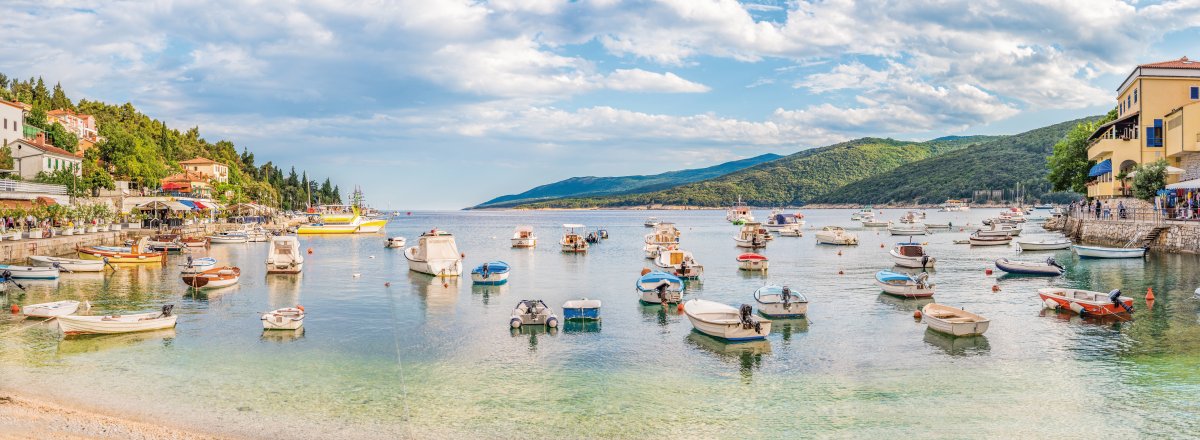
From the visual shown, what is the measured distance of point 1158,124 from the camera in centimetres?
5762

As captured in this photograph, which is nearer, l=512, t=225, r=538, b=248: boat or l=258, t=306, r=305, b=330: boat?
l=258, t=306, r=305, b=330: boat

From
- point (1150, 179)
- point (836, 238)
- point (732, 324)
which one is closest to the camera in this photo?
point (732, 324)

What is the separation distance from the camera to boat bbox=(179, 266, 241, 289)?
35.2m

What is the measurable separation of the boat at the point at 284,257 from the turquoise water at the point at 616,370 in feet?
29.9

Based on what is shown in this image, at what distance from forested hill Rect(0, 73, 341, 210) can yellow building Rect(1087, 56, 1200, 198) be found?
95331 millimetres

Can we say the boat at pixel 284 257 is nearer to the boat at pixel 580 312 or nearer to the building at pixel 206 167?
the boat at pixel 580 312

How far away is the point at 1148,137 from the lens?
5816 cm

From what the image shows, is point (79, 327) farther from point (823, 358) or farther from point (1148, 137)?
point (1148, 137)

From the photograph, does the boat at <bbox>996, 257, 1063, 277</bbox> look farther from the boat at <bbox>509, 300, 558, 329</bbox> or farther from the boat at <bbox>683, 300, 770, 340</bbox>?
the boat at <bbox>509, 300, 558, 329</bbox>

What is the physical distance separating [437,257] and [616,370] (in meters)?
26.5

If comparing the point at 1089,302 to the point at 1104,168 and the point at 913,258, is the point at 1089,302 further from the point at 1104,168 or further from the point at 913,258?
the point at 1104,168

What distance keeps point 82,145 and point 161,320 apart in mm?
87649

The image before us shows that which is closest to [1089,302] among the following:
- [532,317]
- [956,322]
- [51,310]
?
[956,322]

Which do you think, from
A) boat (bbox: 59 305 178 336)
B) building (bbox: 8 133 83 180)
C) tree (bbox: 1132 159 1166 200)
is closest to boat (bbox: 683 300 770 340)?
boat (bbox: 59 305 178 336)
